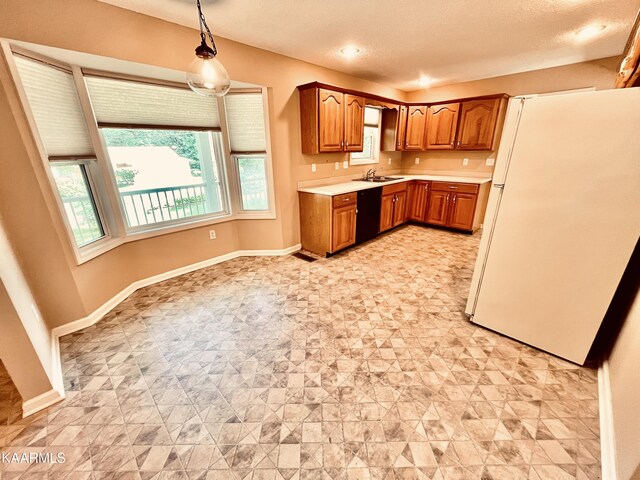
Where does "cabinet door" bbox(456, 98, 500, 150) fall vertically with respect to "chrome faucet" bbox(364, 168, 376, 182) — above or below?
above

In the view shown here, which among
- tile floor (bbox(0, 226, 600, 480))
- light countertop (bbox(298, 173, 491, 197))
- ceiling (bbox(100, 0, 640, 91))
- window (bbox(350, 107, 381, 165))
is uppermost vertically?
ceiling (bbox(100, 0, 640, 91))

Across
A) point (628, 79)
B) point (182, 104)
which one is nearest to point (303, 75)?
point (182, 104)

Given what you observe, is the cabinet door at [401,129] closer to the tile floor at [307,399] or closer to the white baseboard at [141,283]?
the white baseboard at [141,283]

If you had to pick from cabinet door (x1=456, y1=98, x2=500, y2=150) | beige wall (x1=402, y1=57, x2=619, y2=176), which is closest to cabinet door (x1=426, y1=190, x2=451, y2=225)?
beige wall (x1=402, y1=57, x2=619, y2=176)

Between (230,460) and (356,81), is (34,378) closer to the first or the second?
(230,460)

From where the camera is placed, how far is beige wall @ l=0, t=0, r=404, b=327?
5.93 ft

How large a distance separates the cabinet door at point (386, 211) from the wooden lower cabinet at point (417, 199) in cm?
64

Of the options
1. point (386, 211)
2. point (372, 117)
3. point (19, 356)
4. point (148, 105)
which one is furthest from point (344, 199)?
point (19, 356)

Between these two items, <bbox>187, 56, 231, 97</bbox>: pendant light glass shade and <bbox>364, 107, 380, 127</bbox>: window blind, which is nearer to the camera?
<bbox>187, 56, 231, 97</bbox>: pendant light glass shade

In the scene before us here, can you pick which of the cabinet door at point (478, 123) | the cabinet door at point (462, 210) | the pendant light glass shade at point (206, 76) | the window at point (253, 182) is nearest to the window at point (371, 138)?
the cabinet door at point (478, 123)

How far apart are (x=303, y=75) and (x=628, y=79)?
3.07 m

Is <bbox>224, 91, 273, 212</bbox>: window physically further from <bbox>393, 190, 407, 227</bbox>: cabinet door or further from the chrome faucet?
<bbox>393, 190, 407, 227</bbox>: cabinet door

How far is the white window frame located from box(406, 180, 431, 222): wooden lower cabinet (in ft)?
9.21

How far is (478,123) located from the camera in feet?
14.0
